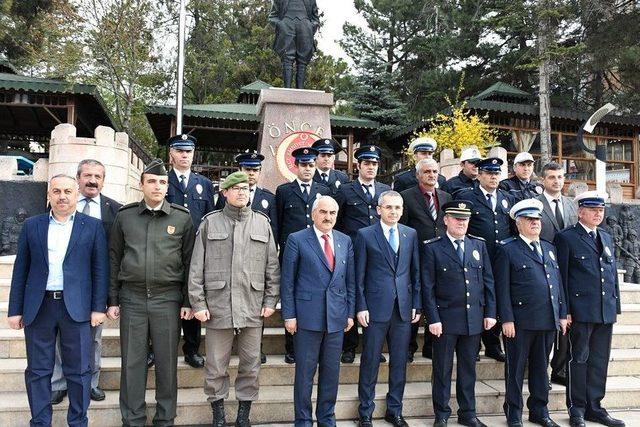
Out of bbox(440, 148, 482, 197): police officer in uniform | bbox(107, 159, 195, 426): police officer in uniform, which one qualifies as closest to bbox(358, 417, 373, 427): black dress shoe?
bbox(107, 159, 195, 426): police officer in uniform

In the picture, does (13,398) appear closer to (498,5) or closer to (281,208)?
(281,208)

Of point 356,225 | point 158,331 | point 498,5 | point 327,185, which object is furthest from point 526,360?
point 498,5

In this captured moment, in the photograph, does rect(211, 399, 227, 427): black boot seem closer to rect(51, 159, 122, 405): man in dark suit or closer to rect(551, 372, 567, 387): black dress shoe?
rect(51, 159, 122, 405): man in dark suit

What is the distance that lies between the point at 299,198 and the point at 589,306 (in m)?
2.73

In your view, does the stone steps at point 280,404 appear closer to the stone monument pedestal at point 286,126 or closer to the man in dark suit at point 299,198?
the man in dark suit at point 299,198

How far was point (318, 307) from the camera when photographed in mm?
3822

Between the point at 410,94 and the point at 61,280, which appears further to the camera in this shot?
the point at 410,94

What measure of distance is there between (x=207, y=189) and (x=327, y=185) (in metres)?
1.23

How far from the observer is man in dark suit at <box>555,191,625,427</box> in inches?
169

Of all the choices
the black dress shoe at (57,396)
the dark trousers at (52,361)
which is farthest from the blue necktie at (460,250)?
the black dress shoe at (57,396)

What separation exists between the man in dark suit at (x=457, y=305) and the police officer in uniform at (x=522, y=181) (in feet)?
4.16

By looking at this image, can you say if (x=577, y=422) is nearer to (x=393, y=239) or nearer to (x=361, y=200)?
(x=393, y=239)

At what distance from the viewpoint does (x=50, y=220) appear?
3.70 m

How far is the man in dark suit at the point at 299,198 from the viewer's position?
4953 millimetres
